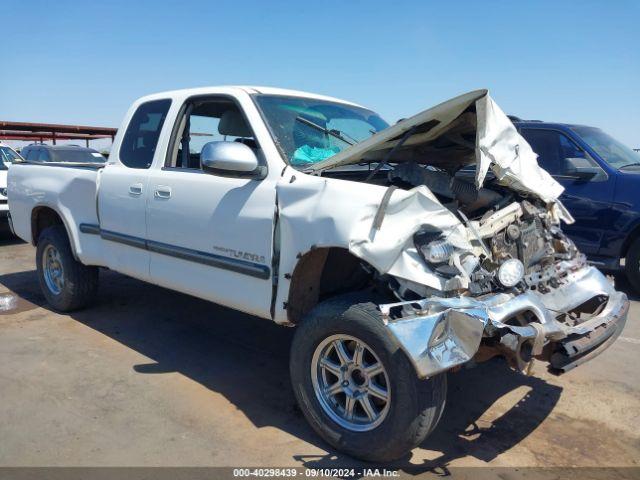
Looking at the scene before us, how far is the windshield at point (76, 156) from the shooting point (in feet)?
40.3

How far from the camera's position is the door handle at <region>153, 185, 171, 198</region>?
400cm

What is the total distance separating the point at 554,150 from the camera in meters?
6.58

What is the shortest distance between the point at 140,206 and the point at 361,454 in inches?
101

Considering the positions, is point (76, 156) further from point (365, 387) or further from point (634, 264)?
point (365, 387)

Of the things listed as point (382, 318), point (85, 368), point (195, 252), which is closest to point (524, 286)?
point (382, 318)

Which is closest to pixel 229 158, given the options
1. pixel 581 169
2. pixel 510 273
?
pixel 510 273

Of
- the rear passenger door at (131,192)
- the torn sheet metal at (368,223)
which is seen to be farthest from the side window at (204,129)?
the torn sheet metal at (368,223)

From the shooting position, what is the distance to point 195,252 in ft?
12.4

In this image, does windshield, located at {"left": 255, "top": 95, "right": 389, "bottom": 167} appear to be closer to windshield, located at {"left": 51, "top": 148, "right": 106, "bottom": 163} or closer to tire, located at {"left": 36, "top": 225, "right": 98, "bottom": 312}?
tire, located at {"left": 36, "top": 225, "right": 98, "bottom": 312}

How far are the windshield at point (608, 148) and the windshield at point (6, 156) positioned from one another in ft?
33.2

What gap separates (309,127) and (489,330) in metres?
2.05

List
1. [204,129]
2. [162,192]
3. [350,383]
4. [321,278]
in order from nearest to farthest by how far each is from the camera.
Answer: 1. [350,383]
2. [321,278]
3. [162,192]
4. [204,129]

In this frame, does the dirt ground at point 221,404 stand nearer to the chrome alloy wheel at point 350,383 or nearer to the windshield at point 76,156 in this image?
the chrome alloy wheel at point 350,383

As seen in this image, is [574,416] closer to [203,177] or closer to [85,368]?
[203,177]
